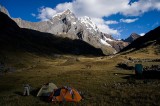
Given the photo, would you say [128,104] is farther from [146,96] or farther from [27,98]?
[27,98]

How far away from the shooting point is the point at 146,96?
31.6 m

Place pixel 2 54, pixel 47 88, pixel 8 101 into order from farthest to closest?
pixel 2 54 < pixel 47 88 < pixel 8 101

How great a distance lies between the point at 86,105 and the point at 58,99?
4971mm

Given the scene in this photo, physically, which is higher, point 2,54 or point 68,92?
point 2,54

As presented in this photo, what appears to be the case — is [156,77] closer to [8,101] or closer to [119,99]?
[119,99]

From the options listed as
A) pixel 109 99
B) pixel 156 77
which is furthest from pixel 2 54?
pixel 109 99

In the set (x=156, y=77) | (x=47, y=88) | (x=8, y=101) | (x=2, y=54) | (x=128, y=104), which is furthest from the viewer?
(x=2, y=54)

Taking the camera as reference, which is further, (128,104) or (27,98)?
(27,98)

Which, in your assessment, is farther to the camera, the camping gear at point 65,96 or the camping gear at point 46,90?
the camping gear at point 46,90

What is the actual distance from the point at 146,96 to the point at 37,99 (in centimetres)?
1571

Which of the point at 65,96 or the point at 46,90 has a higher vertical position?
the point at 46,90

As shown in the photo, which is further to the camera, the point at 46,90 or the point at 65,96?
the point at 46,90

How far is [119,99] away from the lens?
31172mm

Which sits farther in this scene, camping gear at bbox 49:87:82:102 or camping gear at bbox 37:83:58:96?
camping gear at bbox 37:83:58:96
